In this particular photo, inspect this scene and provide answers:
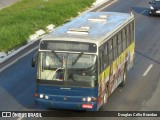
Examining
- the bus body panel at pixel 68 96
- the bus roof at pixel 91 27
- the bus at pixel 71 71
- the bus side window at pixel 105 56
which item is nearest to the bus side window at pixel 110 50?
the bus roof at pixel 91 27

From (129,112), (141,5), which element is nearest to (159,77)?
(129,112)

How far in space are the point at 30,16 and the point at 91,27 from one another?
64.3 feet

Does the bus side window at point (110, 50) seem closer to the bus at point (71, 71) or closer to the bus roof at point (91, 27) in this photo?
the bus roof at point (91, 27)

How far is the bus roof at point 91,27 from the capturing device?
18.1 m

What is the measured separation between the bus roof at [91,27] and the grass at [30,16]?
9.20m

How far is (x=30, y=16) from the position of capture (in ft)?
128

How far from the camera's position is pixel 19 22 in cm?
3700

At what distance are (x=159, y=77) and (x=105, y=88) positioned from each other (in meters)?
5.95

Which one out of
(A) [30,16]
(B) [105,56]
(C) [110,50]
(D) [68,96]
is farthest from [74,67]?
(A) [30,16]

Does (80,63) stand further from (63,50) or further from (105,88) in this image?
(105,88)

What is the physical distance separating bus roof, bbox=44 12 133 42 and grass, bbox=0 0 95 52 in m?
9.20

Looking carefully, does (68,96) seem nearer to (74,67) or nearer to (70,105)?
(70,105)

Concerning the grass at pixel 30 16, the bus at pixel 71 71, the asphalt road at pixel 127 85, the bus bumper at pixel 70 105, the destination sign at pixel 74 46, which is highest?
the destination sign at pixel 74 46

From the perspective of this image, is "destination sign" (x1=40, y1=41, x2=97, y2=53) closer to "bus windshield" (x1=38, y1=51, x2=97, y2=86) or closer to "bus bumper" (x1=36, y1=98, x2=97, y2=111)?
"bus windshield" (x1=38, y1=51, x2=97, y2=86)
